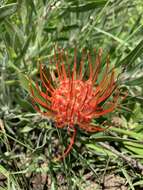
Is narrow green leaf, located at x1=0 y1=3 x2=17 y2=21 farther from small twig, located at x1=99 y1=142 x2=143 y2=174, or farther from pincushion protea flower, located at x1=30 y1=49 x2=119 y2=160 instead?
small twig, located at x1=99 y1=142 x2=143 y2=174

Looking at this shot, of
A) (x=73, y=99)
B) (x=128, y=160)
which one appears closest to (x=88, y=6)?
(x=73, y=99)

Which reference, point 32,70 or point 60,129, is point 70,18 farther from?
point 60,129

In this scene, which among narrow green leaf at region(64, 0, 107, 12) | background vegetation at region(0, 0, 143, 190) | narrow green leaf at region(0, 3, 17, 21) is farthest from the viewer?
narrow green leaf at region(64, 0, 107, 12)

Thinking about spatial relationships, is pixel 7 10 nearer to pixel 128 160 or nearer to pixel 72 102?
pixel 72 102

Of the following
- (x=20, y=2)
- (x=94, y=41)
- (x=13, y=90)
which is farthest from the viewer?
(x=94, y=41)

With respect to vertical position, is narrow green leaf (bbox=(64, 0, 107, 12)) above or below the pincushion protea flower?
above

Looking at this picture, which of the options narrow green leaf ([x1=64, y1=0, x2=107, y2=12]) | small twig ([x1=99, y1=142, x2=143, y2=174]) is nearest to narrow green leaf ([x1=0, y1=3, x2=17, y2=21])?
narrow green leaf ([x1=64, y1=0, x2=107, y2=12])

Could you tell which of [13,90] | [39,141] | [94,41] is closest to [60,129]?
[39,141]

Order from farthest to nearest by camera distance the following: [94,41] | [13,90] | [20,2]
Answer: [94,41] → [13,90] → [20,2]

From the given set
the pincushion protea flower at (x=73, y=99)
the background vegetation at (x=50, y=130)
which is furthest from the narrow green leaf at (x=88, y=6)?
the pincushion protea flower at (x=73, y=99)
